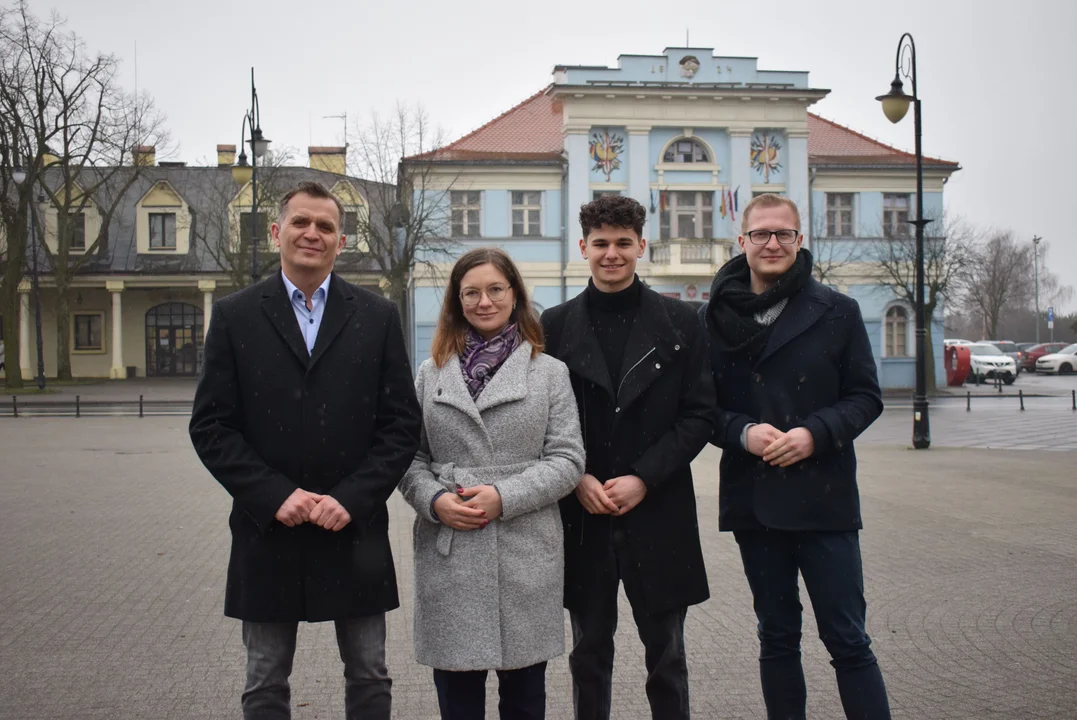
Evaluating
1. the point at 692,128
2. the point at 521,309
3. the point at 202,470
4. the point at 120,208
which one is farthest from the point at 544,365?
the point at 120,208

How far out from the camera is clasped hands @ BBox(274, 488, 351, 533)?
3.69m

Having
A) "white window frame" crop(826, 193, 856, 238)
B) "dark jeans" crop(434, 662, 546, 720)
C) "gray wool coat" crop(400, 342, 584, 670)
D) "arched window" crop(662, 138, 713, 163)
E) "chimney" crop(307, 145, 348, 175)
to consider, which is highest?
"chimney" crop(307, 145, 348, 175)

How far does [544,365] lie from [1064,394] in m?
38.4

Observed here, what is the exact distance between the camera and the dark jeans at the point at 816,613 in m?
4.00

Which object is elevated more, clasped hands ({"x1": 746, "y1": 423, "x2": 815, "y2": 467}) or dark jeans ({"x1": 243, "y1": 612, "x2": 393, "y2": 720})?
clasped hands ({"x1": 746, "y1": 423, "x2": 815, "y2": 467})

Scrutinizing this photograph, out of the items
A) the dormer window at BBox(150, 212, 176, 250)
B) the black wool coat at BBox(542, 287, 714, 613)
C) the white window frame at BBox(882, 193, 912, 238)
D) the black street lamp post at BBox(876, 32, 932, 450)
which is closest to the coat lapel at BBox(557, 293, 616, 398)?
the black wool coat at BBox(542, 287, 714, 613)

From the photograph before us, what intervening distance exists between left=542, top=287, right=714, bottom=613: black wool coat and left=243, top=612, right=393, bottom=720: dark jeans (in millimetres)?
792

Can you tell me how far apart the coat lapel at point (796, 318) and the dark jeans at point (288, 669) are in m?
1.91

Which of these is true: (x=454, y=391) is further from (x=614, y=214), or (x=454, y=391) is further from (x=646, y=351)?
(x=614, y=214)

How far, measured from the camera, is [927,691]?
16.7ft

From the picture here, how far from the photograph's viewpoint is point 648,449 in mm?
4070

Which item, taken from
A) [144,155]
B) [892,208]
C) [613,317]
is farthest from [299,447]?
[144,155]

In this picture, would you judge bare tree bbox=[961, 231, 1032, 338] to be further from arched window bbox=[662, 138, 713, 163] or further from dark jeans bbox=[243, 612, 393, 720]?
dark jeans bbox=[243, 612, 393, 720]

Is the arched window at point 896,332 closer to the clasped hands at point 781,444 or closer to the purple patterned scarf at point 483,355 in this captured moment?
the clasped hands at point 781,444
